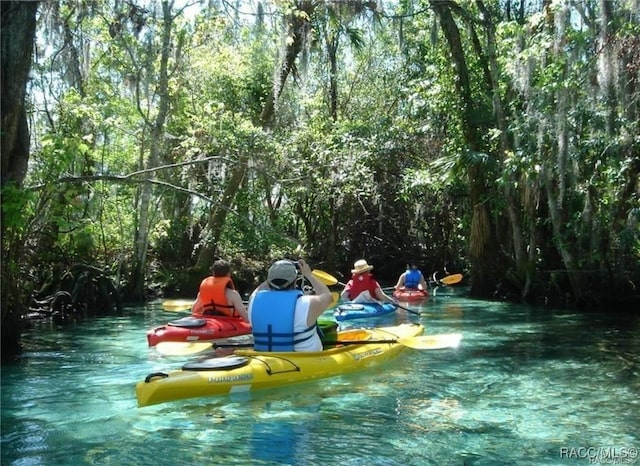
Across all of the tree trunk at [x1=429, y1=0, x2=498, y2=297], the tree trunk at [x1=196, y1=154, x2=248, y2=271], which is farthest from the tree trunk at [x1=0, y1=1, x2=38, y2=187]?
the tree trunk at [x1=429, y1=0, x2=498, y2=297]

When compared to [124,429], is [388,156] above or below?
above

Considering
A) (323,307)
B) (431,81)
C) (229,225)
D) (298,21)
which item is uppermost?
(298,21)

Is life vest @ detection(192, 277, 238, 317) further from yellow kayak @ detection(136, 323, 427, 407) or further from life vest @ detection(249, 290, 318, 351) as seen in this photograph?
life vest @ detection(249, 290, 318, 351)

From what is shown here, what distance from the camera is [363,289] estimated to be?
13.7 metres

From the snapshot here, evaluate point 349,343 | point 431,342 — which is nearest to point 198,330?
point 349,343

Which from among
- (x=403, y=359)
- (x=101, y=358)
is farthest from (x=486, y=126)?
(x=101, y=358)

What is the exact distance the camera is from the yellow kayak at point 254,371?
645cm

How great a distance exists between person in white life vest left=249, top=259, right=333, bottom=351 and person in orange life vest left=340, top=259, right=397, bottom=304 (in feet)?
19.8

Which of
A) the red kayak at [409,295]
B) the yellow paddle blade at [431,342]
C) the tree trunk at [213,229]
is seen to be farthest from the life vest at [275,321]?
the tree trunk at [213,229]

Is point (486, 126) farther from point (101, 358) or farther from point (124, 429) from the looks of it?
point (124, 429)

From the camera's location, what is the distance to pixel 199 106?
19.3 meters

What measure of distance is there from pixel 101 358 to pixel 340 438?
4977 mm

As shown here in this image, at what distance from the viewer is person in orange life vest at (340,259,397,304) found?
13.5m

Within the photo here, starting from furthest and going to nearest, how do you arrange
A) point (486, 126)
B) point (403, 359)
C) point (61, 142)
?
point (486, 126) → point (403, 359) → point (61, 142)
